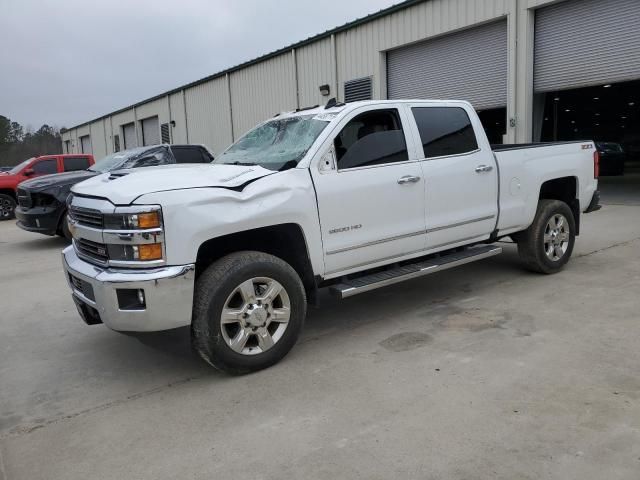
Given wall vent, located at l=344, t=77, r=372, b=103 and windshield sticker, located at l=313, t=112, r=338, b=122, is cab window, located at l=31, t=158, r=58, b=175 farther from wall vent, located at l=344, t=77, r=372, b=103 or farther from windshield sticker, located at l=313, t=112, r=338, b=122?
windshield sticker, located at l=313, t=112, r=338, b=122

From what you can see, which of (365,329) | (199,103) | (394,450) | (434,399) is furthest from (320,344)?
(199,103)

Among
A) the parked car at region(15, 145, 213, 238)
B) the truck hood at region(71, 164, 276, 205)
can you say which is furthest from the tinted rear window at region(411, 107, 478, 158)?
the parked car at region(15, 145, 213, 238)

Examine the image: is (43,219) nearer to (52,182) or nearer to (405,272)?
(52,182)

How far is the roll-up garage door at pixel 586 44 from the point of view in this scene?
11.2 m

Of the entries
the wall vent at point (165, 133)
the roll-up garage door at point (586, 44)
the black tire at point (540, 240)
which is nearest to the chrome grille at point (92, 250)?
the black tire at point (540, 240)

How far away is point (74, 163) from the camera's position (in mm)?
15445

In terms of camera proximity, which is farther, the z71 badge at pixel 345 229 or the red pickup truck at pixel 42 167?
the red pickup truck at pixel 42 167

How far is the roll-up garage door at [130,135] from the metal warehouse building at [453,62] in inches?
426

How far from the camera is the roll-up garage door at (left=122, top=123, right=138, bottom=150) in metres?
34.4

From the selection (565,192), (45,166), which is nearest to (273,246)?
(565,192)

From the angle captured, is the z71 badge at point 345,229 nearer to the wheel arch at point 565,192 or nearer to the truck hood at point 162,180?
the truck hood at point 162,180

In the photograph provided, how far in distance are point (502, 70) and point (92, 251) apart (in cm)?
1199

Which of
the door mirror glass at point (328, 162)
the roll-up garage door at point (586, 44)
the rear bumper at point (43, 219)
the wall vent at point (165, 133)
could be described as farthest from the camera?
the wall vent at point (165, 133)

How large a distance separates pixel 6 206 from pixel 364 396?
51.3 ft
